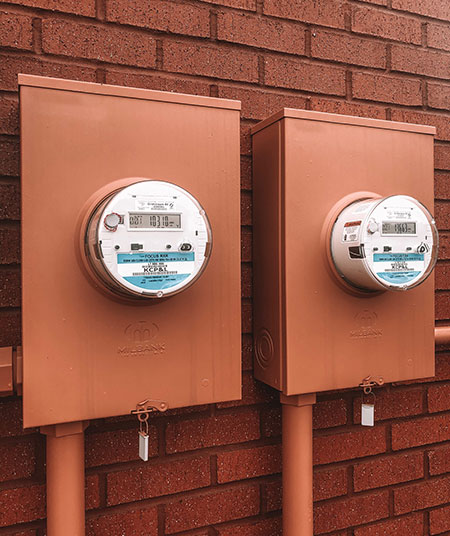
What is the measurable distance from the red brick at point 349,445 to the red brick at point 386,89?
32.3 inches

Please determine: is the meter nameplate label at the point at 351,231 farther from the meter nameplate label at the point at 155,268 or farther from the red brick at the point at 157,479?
the red brick at the point at 157,479

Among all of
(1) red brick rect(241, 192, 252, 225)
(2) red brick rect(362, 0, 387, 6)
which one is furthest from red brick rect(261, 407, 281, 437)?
(2) red brick rect(362, 0, 387, 6)

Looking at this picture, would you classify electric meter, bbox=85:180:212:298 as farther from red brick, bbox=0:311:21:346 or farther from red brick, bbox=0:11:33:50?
red brick, bbox=0:11:33:50

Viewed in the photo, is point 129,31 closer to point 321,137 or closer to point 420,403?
point 321,137

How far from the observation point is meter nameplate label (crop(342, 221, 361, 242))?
87 centimetres

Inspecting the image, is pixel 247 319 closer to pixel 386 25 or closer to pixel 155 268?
pixel 155 268

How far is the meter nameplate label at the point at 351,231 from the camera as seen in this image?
871 millimetres

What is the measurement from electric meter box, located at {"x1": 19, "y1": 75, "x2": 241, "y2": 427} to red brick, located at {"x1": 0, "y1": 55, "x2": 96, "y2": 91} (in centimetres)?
18

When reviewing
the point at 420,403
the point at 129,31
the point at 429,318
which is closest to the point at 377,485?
the point at 420,403

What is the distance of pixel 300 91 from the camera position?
111 cm

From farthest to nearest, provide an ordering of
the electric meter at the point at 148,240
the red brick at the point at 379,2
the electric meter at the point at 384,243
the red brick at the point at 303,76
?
the red brick at the point at 379,2 → the red brick at the point at 303,76 → the electric meter at the point at 384,243 → the electric meter at the point at 148,240

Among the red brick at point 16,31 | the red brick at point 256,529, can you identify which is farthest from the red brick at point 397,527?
the red brick at point 16,31

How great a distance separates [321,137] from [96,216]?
459 mm

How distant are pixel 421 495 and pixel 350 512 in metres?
0.22
